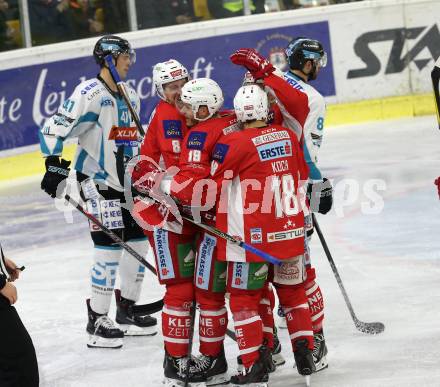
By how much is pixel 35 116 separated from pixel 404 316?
18.0 feet

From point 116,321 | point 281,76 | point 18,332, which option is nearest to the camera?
point 18,332

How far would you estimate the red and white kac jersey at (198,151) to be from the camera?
4129 millimetres

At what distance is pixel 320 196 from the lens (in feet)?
15.5

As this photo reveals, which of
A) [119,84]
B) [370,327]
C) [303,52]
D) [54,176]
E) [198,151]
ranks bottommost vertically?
[370,327]

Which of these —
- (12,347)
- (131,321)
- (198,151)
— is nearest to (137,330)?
(131,321)

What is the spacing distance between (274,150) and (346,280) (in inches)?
79.0

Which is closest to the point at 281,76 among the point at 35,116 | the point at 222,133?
the point at 222,133

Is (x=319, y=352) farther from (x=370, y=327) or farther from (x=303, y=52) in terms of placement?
(x=303, y=52)

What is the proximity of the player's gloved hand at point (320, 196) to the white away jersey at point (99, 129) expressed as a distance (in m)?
1.08

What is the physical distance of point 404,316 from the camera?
16.9ft

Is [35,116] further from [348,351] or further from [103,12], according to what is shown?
[348,351]

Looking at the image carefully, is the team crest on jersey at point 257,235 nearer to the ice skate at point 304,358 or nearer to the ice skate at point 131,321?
the ice skate at point 304,358

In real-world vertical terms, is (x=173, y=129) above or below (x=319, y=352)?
above

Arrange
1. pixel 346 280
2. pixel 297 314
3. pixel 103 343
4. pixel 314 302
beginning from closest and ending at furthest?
pixel 297 314 → pixel 314 302 → pixel 103 343 → pixel 346 280
